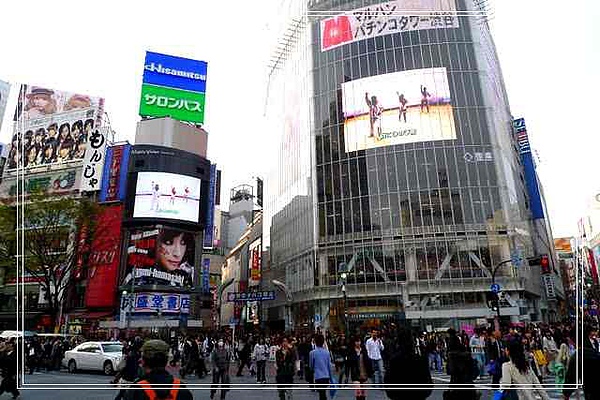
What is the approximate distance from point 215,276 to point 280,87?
172 feet

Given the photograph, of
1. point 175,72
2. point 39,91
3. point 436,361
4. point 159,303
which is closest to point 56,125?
point 39,91

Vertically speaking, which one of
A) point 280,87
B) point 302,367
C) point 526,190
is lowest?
point 302,367

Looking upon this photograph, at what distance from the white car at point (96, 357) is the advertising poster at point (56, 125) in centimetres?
4035

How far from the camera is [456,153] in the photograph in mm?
41625

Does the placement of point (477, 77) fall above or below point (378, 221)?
above

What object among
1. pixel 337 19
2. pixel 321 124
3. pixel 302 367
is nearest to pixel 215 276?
pixel 321 124

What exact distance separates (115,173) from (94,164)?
3.37 m

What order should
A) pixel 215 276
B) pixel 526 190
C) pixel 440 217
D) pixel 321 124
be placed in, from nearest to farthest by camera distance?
pixel 440 217
pixel 321 124
pixel 526 190
pixel 215 276

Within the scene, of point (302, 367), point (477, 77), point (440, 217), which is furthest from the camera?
point (477, 77)

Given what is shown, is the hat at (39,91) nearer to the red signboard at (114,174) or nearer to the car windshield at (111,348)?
the red signboard at (114,174)

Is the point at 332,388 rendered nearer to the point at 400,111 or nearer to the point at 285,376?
the point at 285,376

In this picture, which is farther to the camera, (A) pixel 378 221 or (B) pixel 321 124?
(B) pixel 321 124

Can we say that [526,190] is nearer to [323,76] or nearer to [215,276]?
[323,76]

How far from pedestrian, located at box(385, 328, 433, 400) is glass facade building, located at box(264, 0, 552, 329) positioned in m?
31.9
